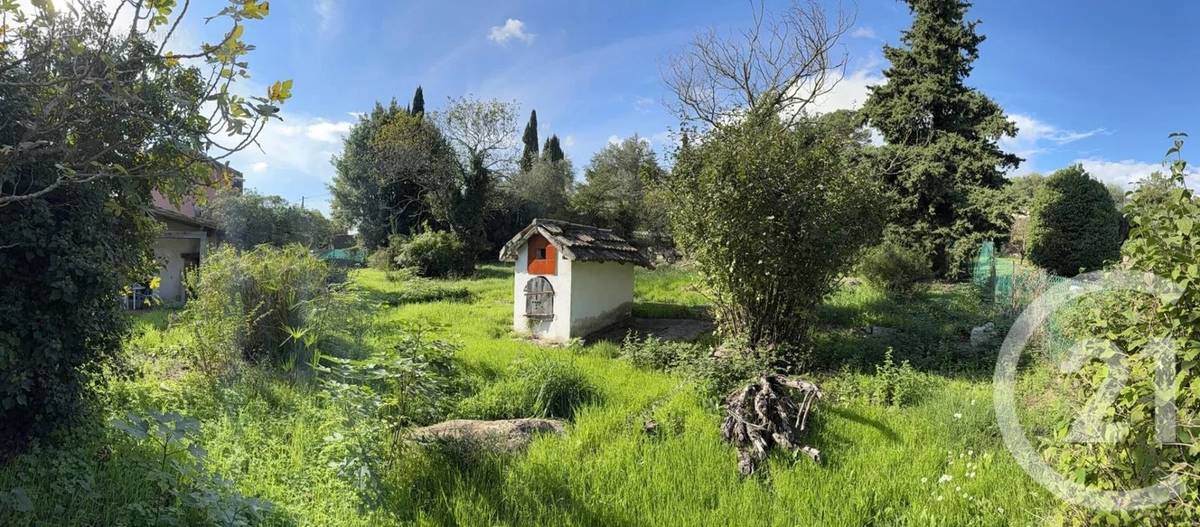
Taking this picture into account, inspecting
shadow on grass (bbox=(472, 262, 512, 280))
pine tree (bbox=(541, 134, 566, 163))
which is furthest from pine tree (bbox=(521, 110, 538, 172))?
shadow on grass (bbox=(472, 262, 512, 280))

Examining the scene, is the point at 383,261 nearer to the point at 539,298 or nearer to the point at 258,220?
the point at 258,220

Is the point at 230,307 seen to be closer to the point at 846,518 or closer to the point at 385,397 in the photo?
the point at 385,397

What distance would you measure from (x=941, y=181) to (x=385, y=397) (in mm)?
20215

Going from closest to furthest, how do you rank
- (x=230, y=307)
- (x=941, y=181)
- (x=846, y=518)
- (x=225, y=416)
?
(x=846, y=518) < (x=225, y=416) < (x=230, y=307) < (x=941, y=181)

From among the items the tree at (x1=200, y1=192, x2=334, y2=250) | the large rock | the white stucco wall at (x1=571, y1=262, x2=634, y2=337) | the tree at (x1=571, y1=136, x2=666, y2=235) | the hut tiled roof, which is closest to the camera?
the large rock

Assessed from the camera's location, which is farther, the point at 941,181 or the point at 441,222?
the point at 441,222

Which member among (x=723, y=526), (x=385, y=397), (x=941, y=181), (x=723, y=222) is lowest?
(x=723, y=526)

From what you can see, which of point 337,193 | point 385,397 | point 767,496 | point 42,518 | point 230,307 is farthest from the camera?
point 337,193

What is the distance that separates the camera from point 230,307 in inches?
285

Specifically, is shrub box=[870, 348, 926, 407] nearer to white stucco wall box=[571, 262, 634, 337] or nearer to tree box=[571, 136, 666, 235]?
white stucco wall box=[571, 262, 634, 337]

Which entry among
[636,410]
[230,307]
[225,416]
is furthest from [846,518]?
[230,307]

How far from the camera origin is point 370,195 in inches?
1261

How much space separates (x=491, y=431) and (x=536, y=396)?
1.26 m

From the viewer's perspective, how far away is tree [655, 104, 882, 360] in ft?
26.1
